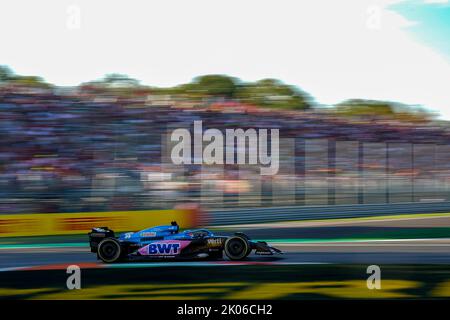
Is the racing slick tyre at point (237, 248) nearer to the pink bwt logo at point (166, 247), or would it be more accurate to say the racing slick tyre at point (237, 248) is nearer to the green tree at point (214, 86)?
the pink bwt logo at point (166, 247)

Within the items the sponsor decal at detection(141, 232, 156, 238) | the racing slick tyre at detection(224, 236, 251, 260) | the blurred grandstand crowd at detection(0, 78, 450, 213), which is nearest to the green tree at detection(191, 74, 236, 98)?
the blurred grandstand crowd at detection(0, 78, 450, 213)

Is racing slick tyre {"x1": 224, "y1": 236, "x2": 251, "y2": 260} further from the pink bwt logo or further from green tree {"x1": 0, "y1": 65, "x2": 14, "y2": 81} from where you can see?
green tree {"x1": 0, "y1": 65, "x2": 14, "y2": 81}

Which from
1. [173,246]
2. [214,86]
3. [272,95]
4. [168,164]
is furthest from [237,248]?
[272,95]

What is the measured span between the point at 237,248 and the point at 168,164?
436 cm

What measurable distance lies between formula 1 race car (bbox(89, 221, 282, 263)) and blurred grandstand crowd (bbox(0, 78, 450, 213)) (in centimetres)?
294

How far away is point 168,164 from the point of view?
462 inches

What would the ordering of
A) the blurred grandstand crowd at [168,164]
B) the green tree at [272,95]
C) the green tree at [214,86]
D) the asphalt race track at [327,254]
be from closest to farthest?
the asphalt race track at [327,254] < the blurred grandstand crowd at [168,164] < the green tree at [214,86] < the green tree at [272,95]

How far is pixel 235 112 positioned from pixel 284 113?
1332 millimetres

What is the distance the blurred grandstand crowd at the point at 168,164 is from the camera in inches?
434

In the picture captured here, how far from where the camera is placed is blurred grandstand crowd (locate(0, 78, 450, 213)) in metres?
11.0

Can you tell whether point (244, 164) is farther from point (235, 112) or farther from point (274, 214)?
point (235, 112)

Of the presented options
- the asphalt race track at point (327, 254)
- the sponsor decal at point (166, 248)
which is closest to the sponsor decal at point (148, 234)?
the sponsor decal at point (166, 248)

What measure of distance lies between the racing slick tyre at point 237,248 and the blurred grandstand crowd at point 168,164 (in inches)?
143
